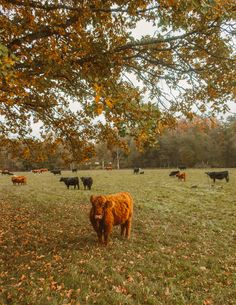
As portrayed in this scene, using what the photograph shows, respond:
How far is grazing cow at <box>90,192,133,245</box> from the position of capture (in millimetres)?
9047

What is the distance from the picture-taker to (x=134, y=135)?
6.86 m

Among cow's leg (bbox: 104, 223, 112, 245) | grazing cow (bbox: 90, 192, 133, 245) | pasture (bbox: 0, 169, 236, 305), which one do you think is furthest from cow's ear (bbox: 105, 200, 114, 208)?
pasture (bbox: 0, 169, 236, 305)

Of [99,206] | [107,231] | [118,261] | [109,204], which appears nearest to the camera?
[118,261]

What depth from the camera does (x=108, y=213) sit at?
30.6ft

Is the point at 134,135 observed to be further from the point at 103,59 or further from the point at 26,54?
the point at 26,54

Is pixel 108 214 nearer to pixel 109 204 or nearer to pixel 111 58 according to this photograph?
pixel 109 204

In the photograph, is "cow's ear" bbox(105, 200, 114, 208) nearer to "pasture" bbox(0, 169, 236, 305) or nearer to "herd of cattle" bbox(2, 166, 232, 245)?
"herd of cattle" bbox(2, 166, 232, 245)

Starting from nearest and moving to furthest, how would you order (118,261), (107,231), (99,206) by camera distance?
(118,261) < (99,206) < (107,231)

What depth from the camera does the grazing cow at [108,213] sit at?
905cm

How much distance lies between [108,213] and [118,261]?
1.63 metres

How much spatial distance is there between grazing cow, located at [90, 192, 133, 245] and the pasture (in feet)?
1.71

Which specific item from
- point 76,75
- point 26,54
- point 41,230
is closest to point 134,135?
point 76,75

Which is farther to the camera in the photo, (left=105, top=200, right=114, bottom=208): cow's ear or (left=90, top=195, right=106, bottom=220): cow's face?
(left=105, top=200, right=114, bottom=208): cow's ear

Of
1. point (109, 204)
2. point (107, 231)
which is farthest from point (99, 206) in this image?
point (107, 231)
